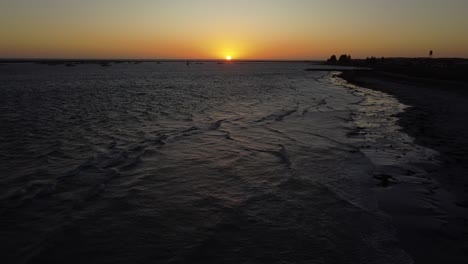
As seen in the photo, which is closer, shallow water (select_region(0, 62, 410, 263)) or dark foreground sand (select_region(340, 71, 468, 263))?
dark foreground sand (select_region(340, 71, 468, 263))

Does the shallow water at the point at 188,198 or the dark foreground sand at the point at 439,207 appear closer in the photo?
the dark foreground sand at the point at 439,207

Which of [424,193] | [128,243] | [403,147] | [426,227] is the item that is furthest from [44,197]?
[403,147]

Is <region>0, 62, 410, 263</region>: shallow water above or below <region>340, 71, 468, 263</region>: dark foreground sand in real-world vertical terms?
below

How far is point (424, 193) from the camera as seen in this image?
9.44 m

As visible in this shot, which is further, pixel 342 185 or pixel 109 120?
pixel 109 120

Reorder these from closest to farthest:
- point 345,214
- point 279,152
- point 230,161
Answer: point 345,214 → point 230,161 → point 279,152

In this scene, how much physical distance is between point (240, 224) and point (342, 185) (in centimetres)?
396

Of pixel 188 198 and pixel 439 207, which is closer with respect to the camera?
pixel 439 207

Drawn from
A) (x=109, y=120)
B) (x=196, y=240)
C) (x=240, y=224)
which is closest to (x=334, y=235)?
(x=240, y=224)

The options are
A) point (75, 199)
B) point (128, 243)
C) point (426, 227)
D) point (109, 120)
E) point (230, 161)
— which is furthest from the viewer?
point (109, 120)

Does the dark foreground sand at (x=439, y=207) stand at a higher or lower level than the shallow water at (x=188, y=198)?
higher

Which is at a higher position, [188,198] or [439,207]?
[439,207]

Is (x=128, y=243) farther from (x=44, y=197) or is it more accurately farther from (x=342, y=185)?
(x=342, y=185)

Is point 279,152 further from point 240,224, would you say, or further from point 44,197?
point 44,197
